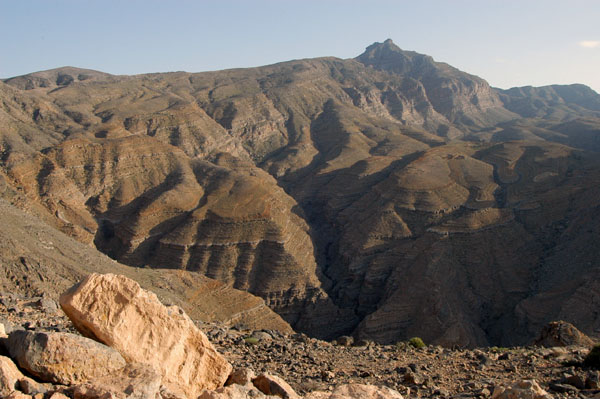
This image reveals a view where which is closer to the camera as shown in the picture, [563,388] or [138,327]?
[138,327]

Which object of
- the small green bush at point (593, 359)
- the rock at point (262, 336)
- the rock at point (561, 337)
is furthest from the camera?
the rock at point (561, 337)

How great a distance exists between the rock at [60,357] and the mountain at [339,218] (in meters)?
40.1

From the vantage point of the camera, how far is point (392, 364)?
1783 cm

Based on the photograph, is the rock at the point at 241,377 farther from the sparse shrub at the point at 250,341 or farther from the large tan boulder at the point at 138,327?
the sparse shrub at the point at 250,341

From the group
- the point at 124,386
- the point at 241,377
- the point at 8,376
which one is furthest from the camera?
the point at 241,377

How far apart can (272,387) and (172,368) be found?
2239mm

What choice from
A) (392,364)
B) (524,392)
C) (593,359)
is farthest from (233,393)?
(593,359)

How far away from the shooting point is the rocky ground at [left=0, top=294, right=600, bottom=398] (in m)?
13.9

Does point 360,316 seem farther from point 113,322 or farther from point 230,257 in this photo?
point 113,322

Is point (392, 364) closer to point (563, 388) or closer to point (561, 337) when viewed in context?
point (563, 388)

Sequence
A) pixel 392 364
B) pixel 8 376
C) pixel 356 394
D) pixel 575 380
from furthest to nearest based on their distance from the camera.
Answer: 1. pixel 392 364
2. pixel 575 380
3. pixel 356 394
4. pixel 8 376

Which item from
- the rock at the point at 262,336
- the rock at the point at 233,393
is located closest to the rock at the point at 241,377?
the rock at the point at 233,393

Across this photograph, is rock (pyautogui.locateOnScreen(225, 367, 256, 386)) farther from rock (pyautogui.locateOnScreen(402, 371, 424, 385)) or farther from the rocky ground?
rock (pyautogui.locateOnScreen(402, 371, 424, 385))

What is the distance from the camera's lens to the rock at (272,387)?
1023 centimetres
